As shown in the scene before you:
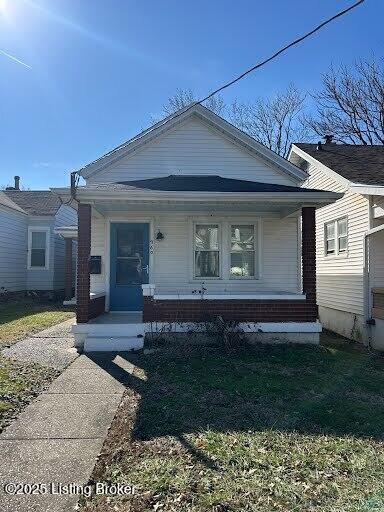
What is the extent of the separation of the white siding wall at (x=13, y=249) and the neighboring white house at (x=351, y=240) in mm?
11982

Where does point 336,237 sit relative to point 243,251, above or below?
above

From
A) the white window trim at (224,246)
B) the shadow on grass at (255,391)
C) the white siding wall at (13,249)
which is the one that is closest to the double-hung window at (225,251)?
the white window trim at (224,246)

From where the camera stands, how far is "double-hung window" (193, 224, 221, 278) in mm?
10500

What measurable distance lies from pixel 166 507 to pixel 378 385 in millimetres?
4369

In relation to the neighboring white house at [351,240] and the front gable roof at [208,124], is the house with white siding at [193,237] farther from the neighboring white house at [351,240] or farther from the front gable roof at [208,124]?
the neighboring white house at [351,240]

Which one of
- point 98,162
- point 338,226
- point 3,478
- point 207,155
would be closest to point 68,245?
point 98,162

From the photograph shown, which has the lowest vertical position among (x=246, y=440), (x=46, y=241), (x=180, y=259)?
(x=246, y=440)

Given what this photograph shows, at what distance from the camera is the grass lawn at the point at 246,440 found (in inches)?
118

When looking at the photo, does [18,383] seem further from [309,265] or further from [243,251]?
[243,251]

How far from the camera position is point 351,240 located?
10.6 m

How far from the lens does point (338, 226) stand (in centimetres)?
1162

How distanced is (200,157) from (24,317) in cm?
741

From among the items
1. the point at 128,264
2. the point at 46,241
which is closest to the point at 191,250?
the point at 128,264

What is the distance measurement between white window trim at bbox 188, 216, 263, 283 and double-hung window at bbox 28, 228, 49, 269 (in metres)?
10.6
